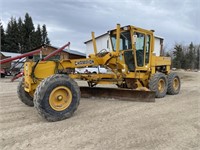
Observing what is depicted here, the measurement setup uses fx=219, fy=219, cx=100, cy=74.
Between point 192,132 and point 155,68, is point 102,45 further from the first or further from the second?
point 192,132

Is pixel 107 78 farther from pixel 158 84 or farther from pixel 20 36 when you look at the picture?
pixel 20 36

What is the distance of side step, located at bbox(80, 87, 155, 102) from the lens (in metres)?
6.96

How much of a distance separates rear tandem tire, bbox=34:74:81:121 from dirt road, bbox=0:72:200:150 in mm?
204

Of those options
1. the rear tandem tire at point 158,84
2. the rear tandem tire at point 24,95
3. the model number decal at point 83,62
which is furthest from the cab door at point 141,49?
the rear tandem tire at point 24,95

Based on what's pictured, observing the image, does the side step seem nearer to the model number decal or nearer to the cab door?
the cab door

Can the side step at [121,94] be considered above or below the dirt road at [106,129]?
above

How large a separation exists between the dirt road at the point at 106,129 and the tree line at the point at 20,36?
142ft

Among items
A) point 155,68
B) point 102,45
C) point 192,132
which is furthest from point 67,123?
point 102,45

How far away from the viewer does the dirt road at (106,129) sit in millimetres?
3543

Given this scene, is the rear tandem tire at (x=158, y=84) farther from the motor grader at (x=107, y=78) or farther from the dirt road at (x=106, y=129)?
the dirt road at (x=106, y=129)

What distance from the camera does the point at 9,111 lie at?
19.0 ft

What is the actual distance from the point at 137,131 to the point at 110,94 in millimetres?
3448

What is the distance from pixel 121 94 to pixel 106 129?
124 inches

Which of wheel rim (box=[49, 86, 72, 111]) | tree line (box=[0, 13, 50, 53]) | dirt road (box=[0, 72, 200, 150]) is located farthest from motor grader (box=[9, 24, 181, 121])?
Result: tree line (box=[0, 13, 50, 53])
